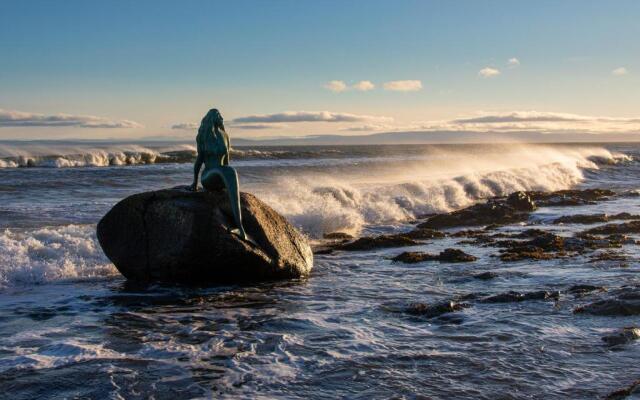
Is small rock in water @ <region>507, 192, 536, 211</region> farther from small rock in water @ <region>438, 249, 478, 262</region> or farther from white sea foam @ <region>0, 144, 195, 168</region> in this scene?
white sea foam @ <region>0, 144, 195, 168</region>

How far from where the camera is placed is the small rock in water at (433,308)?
346 inches

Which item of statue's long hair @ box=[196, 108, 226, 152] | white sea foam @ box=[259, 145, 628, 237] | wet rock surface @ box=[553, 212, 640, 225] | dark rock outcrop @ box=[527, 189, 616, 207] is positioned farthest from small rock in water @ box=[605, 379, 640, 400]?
dark rock outcrop @ box=[527, 189, 616, 207]

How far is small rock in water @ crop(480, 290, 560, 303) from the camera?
9.45 meters

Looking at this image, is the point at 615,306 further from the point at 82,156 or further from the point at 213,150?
the point at 82,156

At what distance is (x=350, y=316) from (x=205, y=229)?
314 centimetres

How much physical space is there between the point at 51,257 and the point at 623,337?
987 cm

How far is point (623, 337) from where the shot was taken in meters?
7.39

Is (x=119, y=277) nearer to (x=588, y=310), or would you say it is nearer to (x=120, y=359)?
(x=120, y=359)

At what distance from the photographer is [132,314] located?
8953 millimetres

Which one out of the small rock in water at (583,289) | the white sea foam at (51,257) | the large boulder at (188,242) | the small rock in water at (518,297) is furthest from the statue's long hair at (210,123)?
the small rock in water at (583,289)

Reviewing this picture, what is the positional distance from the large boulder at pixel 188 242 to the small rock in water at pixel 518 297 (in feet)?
11.7

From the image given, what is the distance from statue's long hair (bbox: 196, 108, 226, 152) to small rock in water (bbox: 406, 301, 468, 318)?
14.9 feet

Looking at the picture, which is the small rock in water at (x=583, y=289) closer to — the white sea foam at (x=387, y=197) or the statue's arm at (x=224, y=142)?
the statue's arm at (x=224, y=142)

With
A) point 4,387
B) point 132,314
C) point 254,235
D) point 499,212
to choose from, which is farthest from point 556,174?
point 4,387
